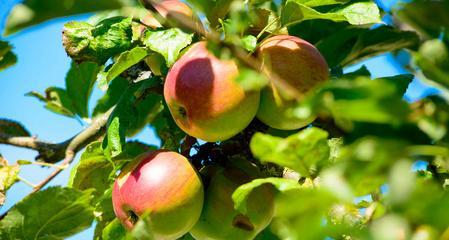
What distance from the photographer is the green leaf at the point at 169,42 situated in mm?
1123

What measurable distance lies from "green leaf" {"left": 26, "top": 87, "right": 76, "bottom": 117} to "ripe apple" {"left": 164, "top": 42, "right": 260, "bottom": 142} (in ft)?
3.35

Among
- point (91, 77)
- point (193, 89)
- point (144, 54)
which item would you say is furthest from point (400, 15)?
point (91, 77)

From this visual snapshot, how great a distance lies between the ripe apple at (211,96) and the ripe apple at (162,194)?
0.31 ft

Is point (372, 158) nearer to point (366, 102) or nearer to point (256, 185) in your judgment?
point (366, 102)

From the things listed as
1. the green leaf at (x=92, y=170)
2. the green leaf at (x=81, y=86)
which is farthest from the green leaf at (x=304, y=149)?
the green leaf at (x=81, y=86)

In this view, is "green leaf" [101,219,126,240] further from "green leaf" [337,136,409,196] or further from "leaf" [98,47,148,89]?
"green leaf" [337,136,409,196]

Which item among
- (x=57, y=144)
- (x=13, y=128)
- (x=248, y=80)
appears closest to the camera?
(x=248, y=80)

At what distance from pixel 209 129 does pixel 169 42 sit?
0.60 feet

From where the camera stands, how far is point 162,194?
110 centimetres

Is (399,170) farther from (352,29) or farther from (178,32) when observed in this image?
(352,29)

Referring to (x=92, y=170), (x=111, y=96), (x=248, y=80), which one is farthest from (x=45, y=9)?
(x=111, y=96)

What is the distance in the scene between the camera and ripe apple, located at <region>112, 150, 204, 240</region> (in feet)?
3.61

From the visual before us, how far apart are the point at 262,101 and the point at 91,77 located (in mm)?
1019

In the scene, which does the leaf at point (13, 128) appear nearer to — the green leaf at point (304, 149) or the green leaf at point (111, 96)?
the green leaf at point (111, 96)
